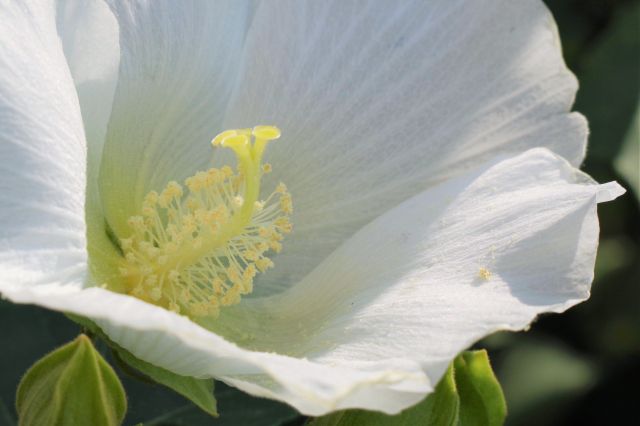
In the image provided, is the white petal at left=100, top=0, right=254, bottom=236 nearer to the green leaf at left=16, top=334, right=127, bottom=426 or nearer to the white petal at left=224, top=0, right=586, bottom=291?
the white petal at left=224, top=0, right=586, bottom=291

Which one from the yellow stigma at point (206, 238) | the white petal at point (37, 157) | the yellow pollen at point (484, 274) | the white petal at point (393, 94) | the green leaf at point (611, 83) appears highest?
the white petal at point (37, 157)

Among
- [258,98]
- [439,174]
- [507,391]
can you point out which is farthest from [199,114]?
[507,391]

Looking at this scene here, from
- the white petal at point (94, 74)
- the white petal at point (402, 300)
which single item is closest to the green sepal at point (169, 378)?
the white petal at point (402, 300)

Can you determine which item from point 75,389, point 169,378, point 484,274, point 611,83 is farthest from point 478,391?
→ point 611,83

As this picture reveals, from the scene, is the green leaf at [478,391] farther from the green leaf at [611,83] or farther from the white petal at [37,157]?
the green leaf at [611,83]

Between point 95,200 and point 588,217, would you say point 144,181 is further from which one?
point 588,217

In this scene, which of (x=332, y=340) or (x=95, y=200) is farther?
(x=95, y=200)
